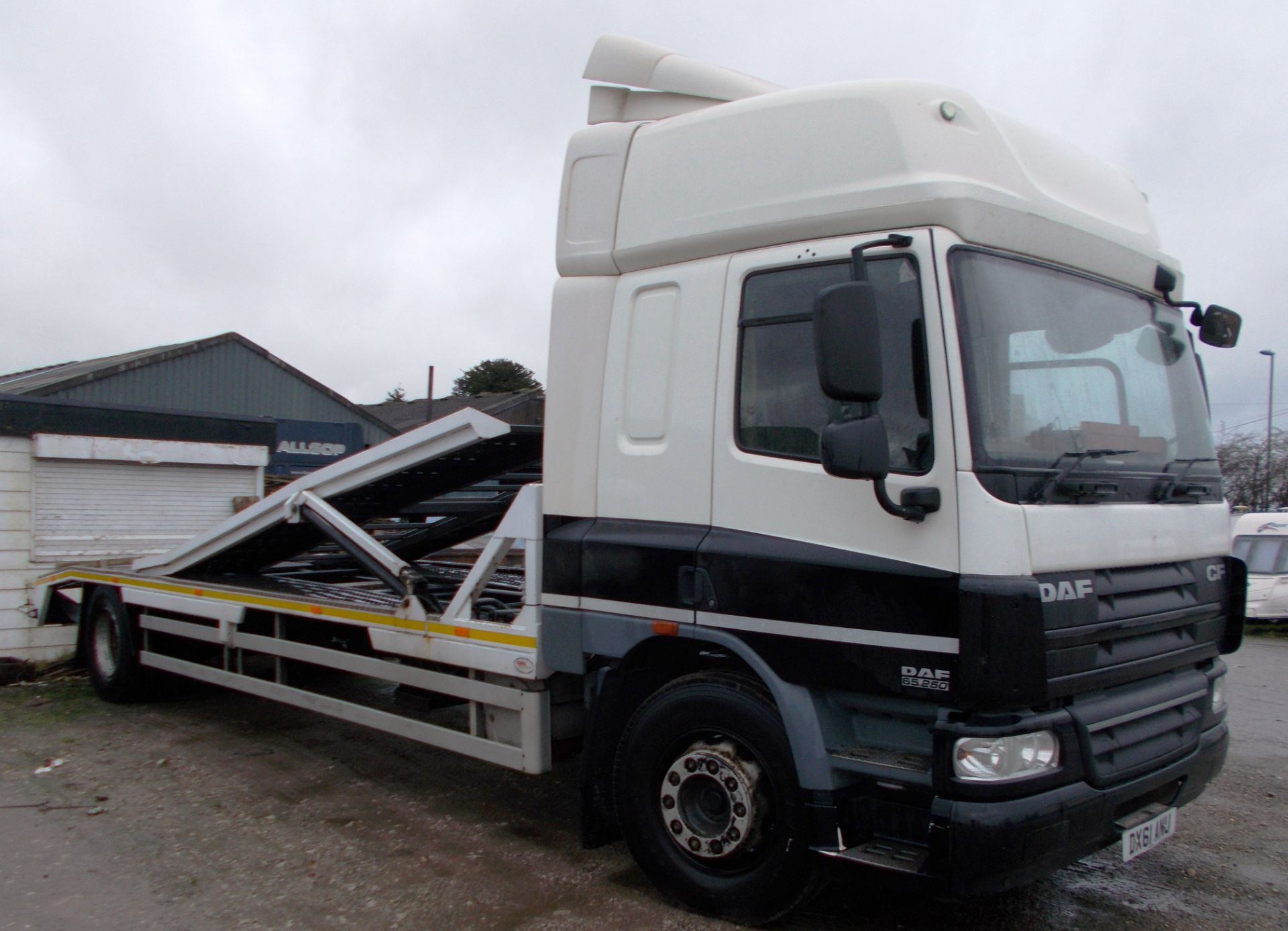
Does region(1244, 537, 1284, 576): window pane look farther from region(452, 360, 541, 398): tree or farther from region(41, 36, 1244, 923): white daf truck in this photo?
region(452, 360, 541, 398): tree

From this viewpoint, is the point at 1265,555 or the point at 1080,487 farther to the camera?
the point at 1265,555

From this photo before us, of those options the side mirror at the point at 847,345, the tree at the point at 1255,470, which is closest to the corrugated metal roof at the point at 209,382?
the side mirror at the point at 847,345

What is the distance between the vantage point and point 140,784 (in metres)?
5.80

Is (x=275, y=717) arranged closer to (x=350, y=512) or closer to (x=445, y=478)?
(x=350, y=512)

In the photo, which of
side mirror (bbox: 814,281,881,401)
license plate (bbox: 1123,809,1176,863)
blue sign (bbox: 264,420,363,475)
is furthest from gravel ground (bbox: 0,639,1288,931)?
blue sign (bbox: 264,420,363,475)

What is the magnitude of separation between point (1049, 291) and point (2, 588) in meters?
8.66

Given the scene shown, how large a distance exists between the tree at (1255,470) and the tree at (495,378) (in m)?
34.3

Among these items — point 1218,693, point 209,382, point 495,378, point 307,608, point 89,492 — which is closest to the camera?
point 1218,693

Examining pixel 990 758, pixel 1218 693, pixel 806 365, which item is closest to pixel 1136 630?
pixel 990 758

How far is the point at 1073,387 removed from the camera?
3.63 metres

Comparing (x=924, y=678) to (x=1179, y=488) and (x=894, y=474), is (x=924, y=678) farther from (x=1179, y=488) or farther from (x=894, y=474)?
(x=1179, y=488)

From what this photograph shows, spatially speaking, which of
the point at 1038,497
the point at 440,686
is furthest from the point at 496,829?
Result: the point at 1038,497

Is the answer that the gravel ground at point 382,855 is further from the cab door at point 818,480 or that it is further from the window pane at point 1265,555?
the window pane at point 1265,555

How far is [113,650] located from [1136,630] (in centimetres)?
739
